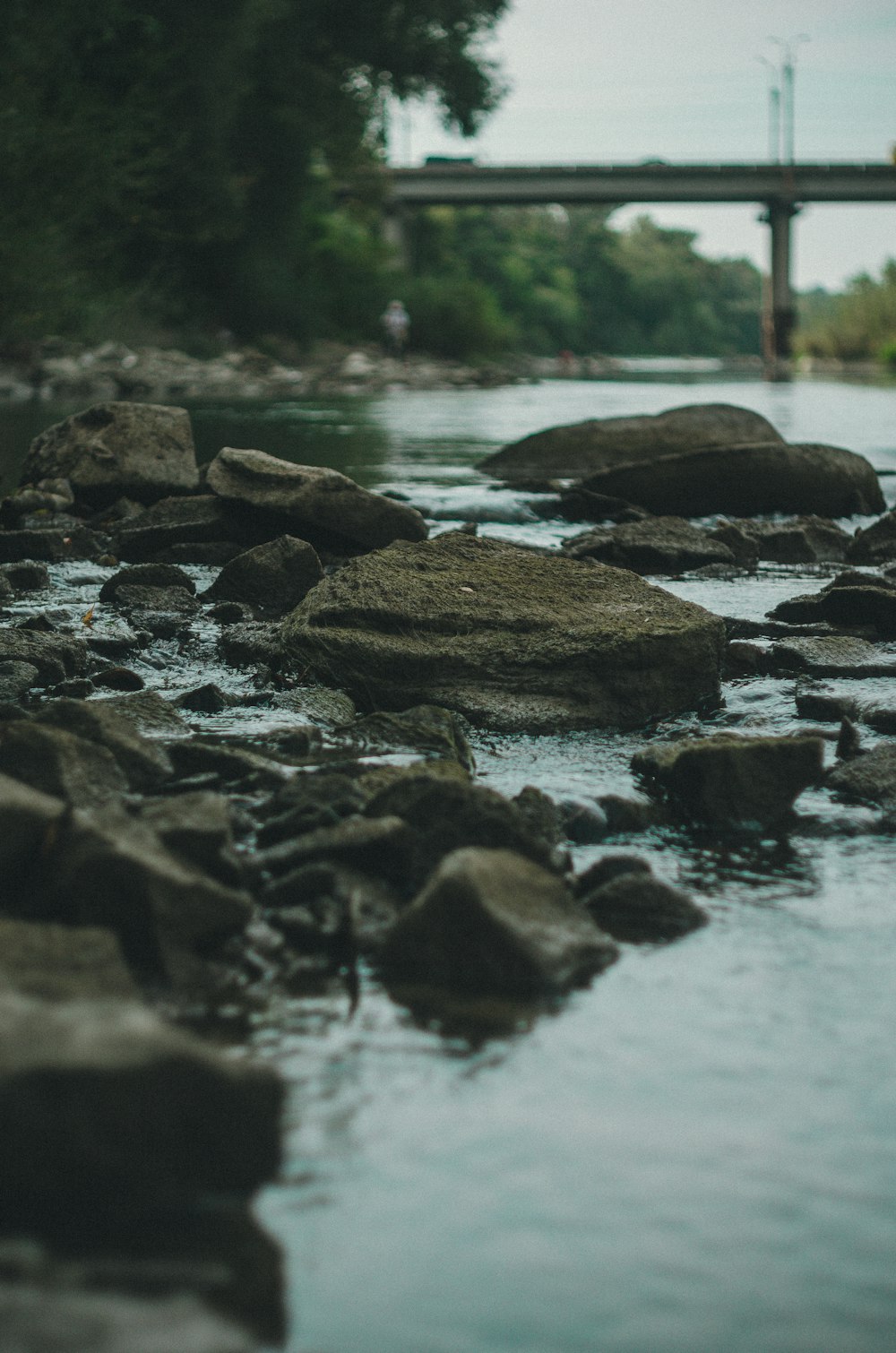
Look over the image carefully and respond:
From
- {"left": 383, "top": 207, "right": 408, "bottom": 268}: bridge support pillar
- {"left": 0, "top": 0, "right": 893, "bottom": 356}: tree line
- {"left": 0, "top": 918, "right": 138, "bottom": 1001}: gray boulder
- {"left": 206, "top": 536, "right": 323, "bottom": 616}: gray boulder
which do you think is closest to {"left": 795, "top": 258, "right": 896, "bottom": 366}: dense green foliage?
{"left": 0, "top": 0, "right": 893, "bottom": 356}: tree line

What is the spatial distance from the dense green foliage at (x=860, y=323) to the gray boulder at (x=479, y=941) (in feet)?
154

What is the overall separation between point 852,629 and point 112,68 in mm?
21684

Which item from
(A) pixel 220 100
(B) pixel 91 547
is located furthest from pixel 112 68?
(B) pixel 91 547

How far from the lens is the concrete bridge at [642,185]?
5256cm

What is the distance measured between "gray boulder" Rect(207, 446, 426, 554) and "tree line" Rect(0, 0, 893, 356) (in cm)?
1142

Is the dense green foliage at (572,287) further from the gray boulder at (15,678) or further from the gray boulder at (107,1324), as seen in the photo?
the gray boulder at (107,1324)

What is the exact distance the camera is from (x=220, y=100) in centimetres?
2789

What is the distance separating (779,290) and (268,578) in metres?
55.1

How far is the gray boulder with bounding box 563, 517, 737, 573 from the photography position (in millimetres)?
6750

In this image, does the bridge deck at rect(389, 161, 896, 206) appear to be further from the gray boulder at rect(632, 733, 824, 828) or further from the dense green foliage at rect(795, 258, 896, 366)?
the gray boulder at rect(632, 733, 824, 828)

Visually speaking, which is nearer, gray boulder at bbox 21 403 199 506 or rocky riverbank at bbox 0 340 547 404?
gray boulder at bbox 21 403 199 506

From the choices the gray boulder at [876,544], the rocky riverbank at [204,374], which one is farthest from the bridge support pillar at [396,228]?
the gray boulder at [876,544]

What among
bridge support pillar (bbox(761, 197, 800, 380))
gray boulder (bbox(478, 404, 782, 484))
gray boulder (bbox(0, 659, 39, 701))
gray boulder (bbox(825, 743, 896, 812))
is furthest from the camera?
bridge support pillar (bbox(761, 197, 800, 380))

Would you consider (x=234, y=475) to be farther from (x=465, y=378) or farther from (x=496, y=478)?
(x=465, y=378)
